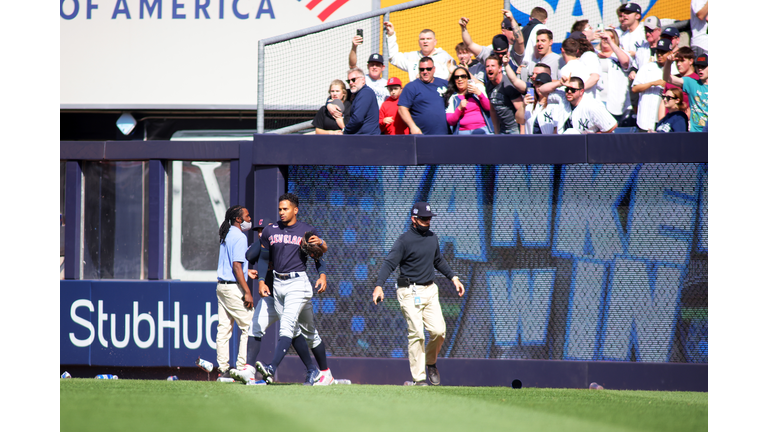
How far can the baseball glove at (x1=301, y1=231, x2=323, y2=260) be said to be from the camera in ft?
24.6

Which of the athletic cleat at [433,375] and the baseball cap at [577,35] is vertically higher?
the baseball cap at [577,35]

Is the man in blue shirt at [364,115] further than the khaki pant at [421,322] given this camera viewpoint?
Yes

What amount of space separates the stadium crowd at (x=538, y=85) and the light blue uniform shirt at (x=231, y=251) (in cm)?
176

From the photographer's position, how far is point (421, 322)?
7.98 meters

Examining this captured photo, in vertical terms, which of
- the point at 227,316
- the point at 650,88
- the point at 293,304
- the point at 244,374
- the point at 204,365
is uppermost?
the point at 650,88

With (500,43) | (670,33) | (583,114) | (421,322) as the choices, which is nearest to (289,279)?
(421,322)

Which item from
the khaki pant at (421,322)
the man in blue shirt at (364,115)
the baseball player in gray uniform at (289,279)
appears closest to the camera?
the baseball player in gray uniform at (289,279)

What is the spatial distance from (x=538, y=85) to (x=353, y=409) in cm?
524

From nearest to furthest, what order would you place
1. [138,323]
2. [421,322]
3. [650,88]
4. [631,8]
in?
[421,322], [138,323], [650,88], [631,8]

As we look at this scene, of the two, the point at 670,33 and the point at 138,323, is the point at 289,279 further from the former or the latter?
the point at 670,33

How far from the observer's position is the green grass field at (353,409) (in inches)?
205

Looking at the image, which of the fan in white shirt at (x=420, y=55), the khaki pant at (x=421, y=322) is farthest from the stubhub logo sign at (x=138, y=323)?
the fan in white shirt at (x=420, y=55)

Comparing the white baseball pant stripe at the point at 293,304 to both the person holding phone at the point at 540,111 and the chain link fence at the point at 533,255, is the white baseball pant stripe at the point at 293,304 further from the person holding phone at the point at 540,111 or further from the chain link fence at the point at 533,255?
the person holding phone at the point at 540,111

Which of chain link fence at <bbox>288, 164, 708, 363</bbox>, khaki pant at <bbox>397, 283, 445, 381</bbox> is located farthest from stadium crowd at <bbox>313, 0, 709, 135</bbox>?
khaki pant at <bbox>397, 283, 445, 381</bbox>
